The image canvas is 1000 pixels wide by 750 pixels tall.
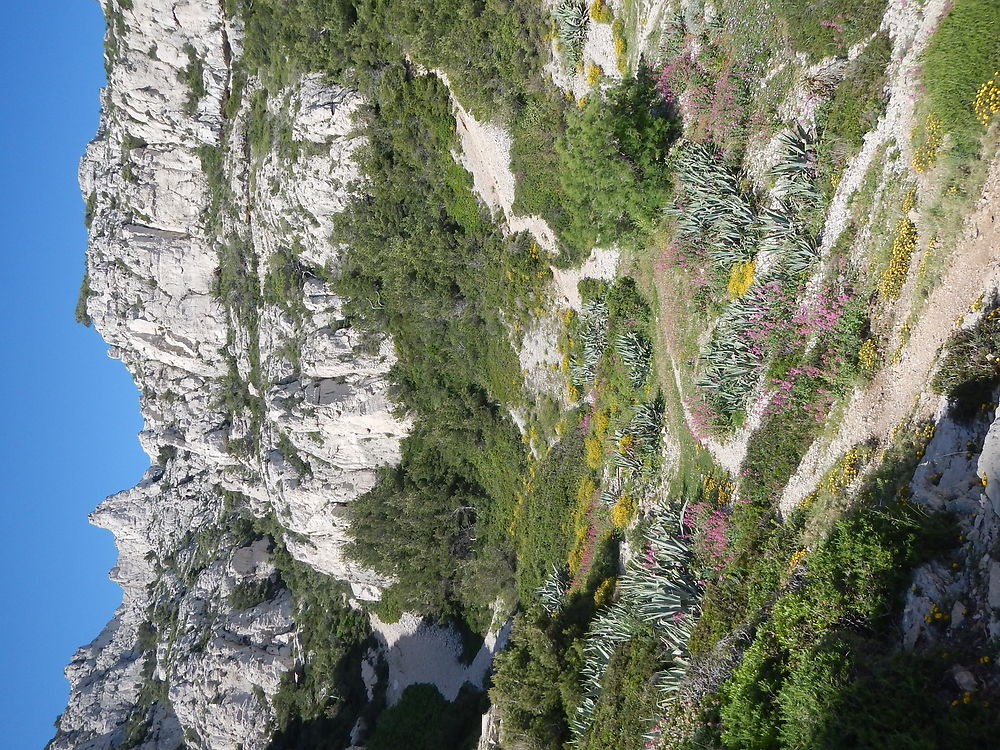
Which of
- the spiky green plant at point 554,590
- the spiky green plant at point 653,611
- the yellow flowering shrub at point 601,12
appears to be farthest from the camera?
the spiky green plant at point 554,590

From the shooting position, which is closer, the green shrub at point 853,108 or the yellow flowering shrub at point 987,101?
the yellow flowering shrub at point 987,101

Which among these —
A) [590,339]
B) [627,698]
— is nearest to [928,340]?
[627,698]

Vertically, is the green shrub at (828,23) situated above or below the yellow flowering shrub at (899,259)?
above

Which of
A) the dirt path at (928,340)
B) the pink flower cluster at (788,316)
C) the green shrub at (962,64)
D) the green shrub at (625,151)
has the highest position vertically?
the green shrub at (625,151)

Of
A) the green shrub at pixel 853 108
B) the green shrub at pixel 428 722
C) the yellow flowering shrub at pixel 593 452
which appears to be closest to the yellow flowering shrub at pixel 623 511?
the yellow flowering shrub at pixel 593 452

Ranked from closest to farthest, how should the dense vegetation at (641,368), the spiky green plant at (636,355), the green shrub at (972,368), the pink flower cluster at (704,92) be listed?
1. the green shrub at (972,368)
2. the dense vegetation at (641,368)
3. the pink flower cluster at (704,92)
4. the spiky green plant at (636,355)

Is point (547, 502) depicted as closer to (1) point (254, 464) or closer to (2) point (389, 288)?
(2) point (389, 288)

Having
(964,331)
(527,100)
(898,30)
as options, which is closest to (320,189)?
(527,100)

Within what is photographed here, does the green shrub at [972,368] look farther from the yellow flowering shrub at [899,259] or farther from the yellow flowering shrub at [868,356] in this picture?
the yellow flowering shrub at [899,259]
